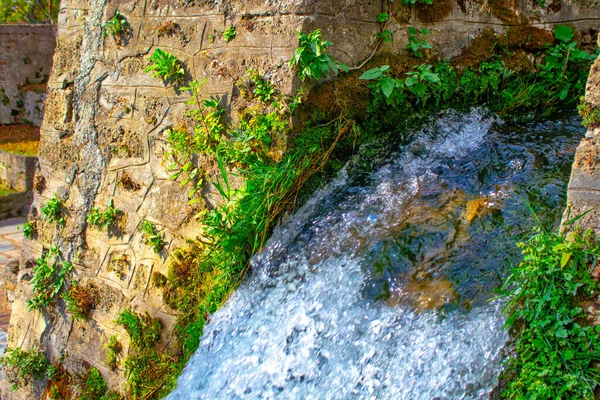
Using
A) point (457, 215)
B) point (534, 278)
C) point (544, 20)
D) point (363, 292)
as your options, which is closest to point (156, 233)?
point (363, 292)

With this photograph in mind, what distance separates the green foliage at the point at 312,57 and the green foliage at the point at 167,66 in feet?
2.75

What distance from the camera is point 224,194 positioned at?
3.48 meters

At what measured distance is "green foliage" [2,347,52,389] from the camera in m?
4.64

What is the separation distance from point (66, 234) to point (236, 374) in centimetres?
224

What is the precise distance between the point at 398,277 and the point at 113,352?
2.24 metres

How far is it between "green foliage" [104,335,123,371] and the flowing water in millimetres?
1022

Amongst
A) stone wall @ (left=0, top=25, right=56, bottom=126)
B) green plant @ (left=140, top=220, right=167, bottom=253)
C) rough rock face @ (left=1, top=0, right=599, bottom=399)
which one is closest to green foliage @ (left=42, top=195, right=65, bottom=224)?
rough rock face @ (left=1, top=0, right=599, bottom=399)

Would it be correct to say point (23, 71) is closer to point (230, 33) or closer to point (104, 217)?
point (104, 217)

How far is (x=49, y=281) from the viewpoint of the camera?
4652 millimetres

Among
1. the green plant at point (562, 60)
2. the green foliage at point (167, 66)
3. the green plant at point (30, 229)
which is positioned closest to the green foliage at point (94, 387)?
the green plant at point (30, 229)

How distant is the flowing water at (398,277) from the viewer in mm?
2506

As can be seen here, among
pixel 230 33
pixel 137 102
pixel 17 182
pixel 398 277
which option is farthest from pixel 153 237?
pixel 17 182

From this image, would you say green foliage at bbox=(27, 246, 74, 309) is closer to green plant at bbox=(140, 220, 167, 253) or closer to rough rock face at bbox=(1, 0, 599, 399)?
rough rock face at bbox=(1, 0, 599, 399)

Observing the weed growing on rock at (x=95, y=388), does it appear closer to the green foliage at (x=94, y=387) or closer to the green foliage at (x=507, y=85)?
the green foliage at (x=94, y=387)
